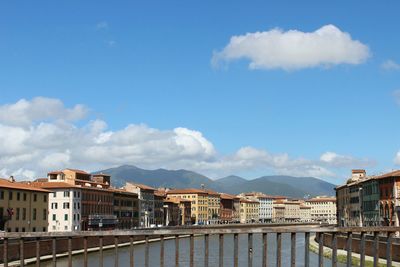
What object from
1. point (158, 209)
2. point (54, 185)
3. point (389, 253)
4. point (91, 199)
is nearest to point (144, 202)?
point (158, 209)

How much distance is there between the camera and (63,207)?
105812 mm

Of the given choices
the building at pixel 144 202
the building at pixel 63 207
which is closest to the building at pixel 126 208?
the building at pixel 144 202

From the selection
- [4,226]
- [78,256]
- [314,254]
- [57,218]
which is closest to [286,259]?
[314,254]

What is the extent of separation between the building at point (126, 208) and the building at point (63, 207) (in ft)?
60.0

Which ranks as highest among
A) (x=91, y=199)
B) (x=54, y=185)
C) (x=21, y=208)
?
(x=54, y=185)

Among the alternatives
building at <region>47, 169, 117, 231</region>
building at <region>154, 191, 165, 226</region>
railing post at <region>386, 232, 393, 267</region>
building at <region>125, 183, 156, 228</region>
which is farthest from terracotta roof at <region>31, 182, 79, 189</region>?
railing post at <region>386, 232, 393, 267</region>

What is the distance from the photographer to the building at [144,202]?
481ft

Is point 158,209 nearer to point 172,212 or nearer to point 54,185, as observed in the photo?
point 172,212

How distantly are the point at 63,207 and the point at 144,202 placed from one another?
4445 cm

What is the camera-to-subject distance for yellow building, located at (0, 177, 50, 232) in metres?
76.6

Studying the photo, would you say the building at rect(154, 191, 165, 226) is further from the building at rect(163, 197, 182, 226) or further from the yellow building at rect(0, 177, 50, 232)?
the yellow building at rect(0, 177, 50, 232)

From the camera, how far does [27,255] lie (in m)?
59.9

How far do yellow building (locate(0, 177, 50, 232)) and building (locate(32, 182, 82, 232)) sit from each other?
57.2 feet

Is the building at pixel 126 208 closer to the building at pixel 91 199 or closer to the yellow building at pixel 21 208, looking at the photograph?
the building at pixel 91 199
